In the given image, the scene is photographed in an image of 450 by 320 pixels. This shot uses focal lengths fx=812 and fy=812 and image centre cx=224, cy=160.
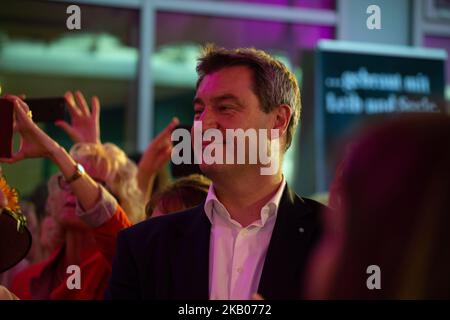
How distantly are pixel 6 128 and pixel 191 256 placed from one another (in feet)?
1.76

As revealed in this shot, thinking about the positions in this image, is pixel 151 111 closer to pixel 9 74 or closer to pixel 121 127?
pixel 121 127

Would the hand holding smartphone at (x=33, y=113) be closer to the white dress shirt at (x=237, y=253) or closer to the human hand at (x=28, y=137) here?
the human hand at (x=28, y=137)

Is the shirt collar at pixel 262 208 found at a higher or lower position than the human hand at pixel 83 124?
lower

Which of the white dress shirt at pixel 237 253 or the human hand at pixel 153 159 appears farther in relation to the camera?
the human hand at pixel 153 159

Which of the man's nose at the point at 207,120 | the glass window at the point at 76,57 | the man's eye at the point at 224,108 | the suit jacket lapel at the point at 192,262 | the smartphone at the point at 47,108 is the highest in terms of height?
Answer: the glass window at the point at 76,57

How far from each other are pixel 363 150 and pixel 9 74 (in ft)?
9.31

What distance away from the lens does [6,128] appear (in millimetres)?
1781

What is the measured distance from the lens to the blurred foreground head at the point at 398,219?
0.78 meters

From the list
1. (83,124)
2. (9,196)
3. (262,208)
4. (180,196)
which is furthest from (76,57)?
(262,208)

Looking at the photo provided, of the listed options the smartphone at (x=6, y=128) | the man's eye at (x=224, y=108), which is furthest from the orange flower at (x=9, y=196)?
the man's eye at (x=224, y=108)

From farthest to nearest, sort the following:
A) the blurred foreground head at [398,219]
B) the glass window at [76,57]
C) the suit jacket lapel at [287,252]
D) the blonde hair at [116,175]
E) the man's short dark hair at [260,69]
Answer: the glass window at [76,57] < the blonde hair at [116,175] < the man's short dark hair at [260,69] < the suit jacket lapel at [287,252] < the blurred foreground head at [398,219]

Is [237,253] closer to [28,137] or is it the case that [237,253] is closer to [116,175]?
[28,137]

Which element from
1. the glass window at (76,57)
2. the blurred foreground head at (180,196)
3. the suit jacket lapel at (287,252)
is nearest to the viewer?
the suit jacket lapel at (287,252)

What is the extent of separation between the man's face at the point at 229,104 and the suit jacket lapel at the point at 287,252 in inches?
5.5
